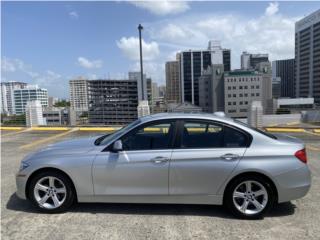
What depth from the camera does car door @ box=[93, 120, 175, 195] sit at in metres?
3.93

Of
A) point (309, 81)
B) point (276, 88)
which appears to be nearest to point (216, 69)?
point (309, 81)

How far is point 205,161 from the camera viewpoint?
3.90 meters

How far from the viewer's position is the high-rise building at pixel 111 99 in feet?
149

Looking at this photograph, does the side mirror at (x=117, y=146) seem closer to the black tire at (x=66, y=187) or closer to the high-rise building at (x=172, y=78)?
the black tire at (x=66, y=187)

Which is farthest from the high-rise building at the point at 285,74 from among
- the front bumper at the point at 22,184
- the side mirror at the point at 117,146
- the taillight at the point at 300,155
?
the front bumper at the point at 22,184

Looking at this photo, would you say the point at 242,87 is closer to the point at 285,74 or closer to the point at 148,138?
the point at 285,74

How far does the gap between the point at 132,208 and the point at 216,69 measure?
338ft

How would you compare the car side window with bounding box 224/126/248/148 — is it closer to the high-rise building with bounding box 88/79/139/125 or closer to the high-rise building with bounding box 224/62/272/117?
the high-rise building with bounding box 88/79/139/125

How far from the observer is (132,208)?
13.8ft

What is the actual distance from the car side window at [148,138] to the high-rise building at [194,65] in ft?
389

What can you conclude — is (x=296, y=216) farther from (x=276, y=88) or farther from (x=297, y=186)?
(x=276, y=88)

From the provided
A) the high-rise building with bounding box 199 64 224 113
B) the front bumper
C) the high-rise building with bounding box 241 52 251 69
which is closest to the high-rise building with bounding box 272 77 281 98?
the high-rise building with bounding box 241 52 251 69

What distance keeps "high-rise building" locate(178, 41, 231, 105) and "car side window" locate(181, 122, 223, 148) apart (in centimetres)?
11859

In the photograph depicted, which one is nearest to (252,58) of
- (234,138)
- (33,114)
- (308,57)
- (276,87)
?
(276,87)
